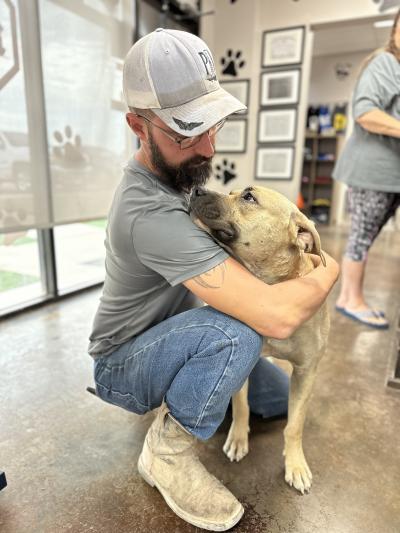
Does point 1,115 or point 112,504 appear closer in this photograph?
point 112,504

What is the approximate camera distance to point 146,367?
1098mm

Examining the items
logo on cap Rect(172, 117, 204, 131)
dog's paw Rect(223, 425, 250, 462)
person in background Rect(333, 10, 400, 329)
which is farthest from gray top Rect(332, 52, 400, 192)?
dog's paw Rect(223, 425, 250, 462)

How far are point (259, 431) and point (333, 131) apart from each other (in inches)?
274

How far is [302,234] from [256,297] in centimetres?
25

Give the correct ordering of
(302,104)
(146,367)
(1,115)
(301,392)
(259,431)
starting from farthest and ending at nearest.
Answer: (302,104), (1,115), (259,431), (301,392), (146,367)

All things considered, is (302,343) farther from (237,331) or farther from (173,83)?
(173,83)

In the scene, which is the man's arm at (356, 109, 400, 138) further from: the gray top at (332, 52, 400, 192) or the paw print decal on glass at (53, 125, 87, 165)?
the paw print decal on glass at (53, 125, 87, 165)

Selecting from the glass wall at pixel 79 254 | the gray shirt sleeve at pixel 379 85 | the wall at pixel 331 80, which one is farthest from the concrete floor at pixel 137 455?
the wall at pixel 331 80

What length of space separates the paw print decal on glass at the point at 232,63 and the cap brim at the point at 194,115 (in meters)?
3.93

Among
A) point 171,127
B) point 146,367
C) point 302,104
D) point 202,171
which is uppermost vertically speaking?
point 302,104

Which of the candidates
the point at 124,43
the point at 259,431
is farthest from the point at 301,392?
the point at 124,43

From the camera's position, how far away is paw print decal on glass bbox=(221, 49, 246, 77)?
4.46m

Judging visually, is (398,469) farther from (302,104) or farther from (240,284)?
(302,104)

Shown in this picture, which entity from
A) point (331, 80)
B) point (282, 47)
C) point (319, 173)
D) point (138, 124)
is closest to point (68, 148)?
point (138, 124)
